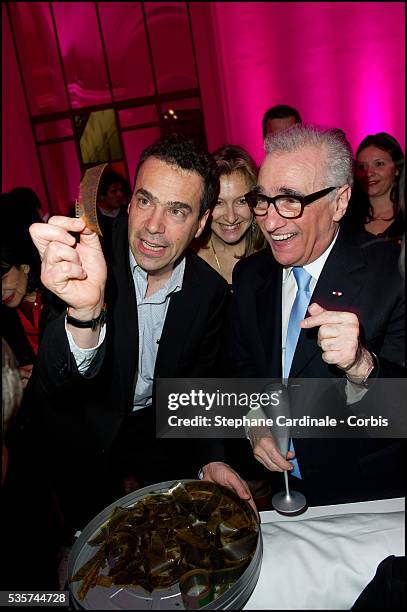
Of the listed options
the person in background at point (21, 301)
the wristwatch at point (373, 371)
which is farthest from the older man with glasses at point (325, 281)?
the person in background at point (21, 301)

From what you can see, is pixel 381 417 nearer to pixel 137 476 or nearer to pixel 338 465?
pixel 338 465

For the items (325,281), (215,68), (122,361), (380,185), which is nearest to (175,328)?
(122,361)

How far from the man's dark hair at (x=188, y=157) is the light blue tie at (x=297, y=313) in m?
0.66

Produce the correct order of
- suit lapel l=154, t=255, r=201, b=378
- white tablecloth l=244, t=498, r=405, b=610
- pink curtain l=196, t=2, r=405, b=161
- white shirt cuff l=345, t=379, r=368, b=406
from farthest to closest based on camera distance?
pink curtain l=196, t=2, r=405, b=161 < suit lapel l=154, t=255, r=201, b=378 < white shirt cuff l=345, t=379, r=368, b=406 < white tablecloth l=244, t=498, r=405, b=610

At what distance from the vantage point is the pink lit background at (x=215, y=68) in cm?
738

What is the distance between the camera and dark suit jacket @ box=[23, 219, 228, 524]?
213 cm

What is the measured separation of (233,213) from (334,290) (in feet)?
3.55

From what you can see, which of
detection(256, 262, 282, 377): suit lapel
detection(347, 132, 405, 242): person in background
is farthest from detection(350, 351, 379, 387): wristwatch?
detection(347, 132, 405, 242): person in background

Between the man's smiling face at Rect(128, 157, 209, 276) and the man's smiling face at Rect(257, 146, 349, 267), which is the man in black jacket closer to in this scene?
the man's smiling face at Rect(128, 157, 209, 276)

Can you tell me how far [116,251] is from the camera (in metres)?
2.33

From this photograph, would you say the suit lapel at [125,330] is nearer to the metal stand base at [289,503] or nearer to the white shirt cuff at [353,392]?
the white shirt cuff at [353,392]

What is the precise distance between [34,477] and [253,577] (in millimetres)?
1613

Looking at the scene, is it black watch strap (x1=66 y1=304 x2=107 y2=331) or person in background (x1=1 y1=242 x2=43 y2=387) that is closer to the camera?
black watch strap (x1=66 y1=304 x2=107 y2=331)

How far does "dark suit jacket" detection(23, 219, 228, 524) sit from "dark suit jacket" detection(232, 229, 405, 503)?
43 cm
